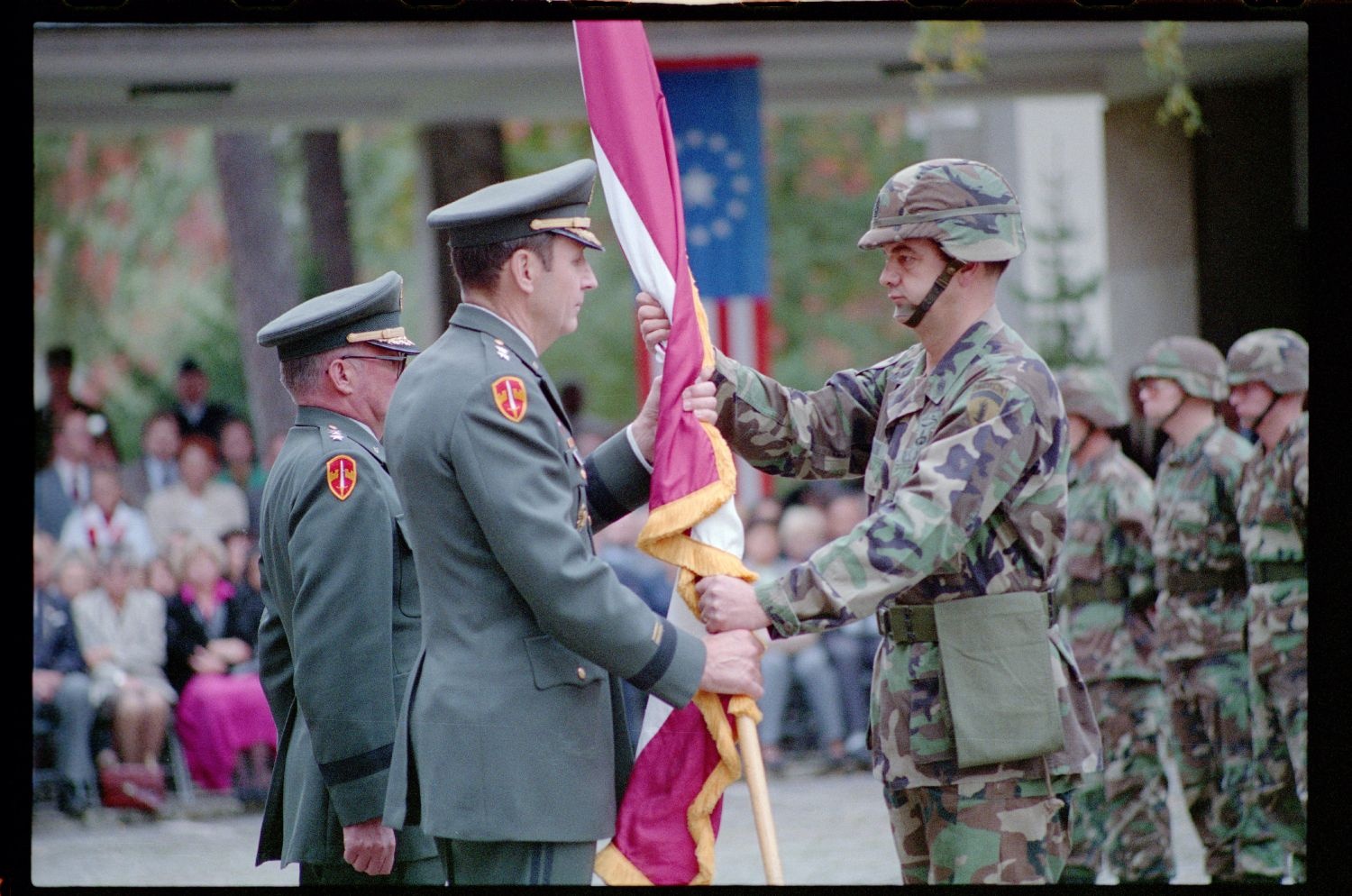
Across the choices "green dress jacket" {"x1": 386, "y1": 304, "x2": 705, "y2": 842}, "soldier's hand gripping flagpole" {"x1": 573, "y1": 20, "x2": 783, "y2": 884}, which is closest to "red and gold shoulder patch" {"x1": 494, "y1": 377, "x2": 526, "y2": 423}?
"green dress jacket" {"x1": 386, "y1": 304, "x2": 705, "y2": 842}

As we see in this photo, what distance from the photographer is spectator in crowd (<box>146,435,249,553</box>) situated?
30.9 feet

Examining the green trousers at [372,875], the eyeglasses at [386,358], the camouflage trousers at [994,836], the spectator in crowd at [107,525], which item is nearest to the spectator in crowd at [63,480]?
the spectator in crowd at [107,525]

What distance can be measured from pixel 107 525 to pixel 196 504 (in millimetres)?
497

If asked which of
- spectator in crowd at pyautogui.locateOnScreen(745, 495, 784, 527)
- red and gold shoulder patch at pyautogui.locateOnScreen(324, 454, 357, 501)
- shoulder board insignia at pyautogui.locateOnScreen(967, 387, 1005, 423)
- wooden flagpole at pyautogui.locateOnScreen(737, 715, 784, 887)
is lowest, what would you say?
wooden flagpole at pyautogui.locateOnScreen(737, 715, 784, 887)

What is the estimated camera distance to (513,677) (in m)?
3.73

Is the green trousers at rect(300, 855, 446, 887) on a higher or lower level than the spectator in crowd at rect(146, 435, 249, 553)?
lower

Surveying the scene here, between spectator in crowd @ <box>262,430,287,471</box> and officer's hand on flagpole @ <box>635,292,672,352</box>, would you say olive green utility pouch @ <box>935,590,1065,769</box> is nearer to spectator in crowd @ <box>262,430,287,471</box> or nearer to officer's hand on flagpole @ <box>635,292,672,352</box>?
officer's hand on flagpole @ <box>635,292,672,352</box>

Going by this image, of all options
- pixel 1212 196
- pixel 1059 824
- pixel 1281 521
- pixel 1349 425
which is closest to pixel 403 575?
pixel 1059 824

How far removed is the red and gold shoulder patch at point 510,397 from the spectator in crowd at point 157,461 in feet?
21.3

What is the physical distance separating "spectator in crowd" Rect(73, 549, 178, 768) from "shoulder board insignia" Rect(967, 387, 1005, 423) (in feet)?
20.3

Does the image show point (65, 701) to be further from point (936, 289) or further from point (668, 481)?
point (936, 289)

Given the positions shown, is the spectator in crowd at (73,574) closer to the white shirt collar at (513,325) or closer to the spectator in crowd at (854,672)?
the spectator in crowd at (854,672)

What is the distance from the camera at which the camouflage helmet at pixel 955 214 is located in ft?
13.1

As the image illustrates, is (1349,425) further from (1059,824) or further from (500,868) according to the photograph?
(500,868)
